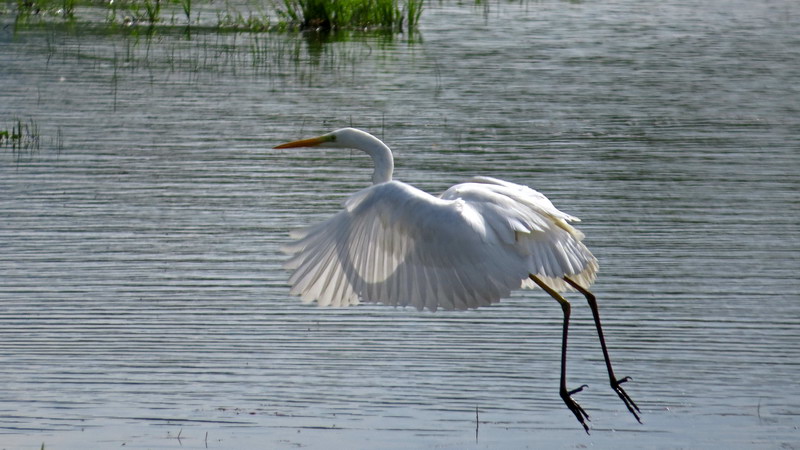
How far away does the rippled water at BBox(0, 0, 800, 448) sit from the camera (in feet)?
22.4

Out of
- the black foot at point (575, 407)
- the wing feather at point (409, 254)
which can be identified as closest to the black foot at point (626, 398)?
the black foot at point (575, 407)

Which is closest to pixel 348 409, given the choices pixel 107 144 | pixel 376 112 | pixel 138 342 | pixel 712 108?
pixel 138 342

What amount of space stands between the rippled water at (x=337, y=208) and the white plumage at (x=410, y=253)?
2.17 ft

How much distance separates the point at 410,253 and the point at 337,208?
4390 mm

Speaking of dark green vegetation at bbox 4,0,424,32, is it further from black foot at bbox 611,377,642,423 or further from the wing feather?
the wing feather

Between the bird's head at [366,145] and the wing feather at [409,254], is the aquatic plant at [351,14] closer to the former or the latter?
the bird's head at [366,145]

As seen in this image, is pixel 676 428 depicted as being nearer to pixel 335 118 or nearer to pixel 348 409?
pixel 348 409

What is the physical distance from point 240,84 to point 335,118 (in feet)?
8.02

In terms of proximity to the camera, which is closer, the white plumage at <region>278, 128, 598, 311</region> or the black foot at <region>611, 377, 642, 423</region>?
the white plumage at <region>278, 128, 598, 311</region>

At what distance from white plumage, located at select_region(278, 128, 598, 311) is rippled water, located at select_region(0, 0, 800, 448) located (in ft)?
2.17

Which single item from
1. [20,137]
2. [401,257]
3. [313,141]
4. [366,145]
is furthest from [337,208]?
[401,257]

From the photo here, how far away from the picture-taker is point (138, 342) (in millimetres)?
7828

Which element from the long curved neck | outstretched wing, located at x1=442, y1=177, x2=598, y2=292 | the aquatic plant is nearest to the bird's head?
the long curved neck

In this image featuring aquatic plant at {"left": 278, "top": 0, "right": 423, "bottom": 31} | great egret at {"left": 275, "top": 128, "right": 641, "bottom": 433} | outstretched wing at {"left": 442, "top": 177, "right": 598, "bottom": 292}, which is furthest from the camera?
aquatic plant at {"left": 278, "top": 0, "right": 423, "bottom": 31}
